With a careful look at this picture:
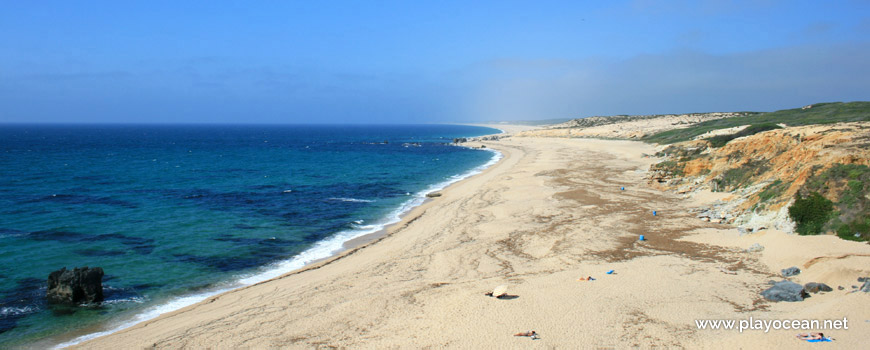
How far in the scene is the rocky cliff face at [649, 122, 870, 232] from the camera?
17.5 meters

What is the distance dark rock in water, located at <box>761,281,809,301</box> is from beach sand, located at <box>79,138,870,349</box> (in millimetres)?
300

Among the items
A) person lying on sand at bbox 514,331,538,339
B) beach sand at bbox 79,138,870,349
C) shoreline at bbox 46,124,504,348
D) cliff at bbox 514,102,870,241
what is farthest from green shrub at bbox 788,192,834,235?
shoreline at bbox 46,124,504,348

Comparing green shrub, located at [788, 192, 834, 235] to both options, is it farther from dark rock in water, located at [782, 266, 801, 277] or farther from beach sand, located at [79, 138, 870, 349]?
dark rock in water, located at [782, 266, 801, 277]

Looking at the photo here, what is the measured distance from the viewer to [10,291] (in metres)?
14.2

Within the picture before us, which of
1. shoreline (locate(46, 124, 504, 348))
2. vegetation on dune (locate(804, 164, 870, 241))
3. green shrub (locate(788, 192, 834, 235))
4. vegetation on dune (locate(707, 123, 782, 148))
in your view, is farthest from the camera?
vegetation on dune (locate(707, 123, 782, 148))

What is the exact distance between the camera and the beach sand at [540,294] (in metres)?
9.76

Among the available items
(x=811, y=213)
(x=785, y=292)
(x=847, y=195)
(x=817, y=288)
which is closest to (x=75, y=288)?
(x=785, y=292)

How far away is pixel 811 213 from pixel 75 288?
23667 millimetres

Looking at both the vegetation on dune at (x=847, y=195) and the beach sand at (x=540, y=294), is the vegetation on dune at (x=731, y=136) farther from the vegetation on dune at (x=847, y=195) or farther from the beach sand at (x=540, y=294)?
the beach sand at (x=540, y=294)

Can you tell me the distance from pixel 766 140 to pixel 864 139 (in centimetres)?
761

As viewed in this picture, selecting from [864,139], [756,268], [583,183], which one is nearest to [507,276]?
[756,268]

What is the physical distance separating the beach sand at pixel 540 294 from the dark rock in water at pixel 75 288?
2.78 meters

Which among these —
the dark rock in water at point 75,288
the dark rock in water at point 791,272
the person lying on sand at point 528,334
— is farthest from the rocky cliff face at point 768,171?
the dark rock in water at point 75,288

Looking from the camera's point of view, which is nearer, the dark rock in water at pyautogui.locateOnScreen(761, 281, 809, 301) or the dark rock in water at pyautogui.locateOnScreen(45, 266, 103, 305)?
the dark rock in water at pyautogui.locateOnScreen(761, 281, 809, 301)
